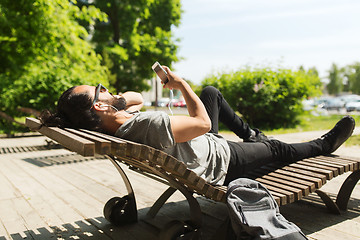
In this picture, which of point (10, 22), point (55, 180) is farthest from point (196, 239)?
point (10, 22)

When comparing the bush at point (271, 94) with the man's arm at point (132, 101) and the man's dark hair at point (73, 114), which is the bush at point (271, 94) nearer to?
the man's arm at point (132, 101)

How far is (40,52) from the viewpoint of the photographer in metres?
9.72

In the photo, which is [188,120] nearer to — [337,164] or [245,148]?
[245,148]

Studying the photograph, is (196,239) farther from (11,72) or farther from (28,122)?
(11,72)

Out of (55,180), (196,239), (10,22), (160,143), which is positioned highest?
(10,22)

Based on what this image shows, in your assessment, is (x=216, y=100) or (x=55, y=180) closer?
(x=216, y=100)

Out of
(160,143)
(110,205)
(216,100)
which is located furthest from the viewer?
(216,100)

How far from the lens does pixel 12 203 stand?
3.48m

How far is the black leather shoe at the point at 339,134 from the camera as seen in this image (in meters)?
3.13

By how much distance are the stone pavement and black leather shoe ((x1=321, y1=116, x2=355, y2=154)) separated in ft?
2.18

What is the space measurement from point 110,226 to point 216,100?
1.53 metres

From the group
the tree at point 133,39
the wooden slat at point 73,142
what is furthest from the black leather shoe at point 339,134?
the tree at point 133,39

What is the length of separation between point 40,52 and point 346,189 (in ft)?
30.1

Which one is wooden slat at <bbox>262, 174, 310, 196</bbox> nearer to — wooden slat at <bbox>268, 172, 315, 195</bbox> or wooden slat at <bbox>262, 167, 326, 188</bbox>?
wooden slat at <bbox>268, 172, 315, 195</bbox>
